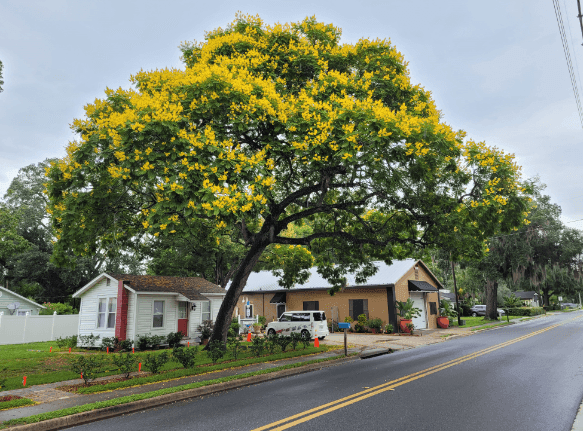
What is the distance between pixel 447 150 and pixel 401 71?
384 centimetres

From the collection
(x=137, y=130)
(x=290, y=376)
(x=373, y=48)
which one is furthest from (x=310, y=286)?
(x=137, y=130)

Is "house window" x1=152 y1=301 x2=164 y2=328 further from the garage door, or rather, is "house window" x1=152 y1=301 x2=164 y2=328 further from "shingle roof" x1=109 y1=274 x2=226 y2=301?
the garage door

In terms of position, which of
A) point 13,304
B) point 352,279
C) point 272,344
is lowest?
point 272,344

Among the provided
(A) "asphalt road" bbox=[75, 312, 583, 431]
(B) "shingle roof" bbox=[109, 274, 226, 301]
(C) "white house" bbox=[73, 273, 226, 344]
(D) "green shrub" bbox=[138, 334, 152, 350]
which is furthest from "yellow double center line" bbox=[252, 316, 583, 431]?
(B) "shingle roof" bbox=[109, 274, 226, 301]

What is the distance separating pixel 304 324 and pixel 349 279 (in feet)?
26.7

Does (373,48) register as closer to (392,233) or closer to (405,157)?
(405,157)

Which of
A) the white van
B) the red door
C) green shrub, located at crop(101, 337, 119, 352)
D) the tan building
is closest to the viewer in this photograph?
green shrub, located at crop(101, 337, 119, 352)

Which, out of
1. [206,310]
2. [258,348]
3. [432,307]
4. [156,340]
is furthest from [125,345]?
[432,307]

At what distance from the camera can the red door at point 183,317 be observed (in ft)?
67.5

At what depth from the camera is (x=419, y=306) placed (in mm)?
29844

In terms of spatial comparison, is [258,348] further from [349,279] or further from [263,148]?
[349,279]

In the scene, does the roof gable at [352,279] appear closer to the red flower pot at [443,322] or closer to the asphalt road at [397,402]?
the red flower pot at [443,322]

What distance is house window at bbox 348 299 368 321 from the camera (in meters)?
27.7

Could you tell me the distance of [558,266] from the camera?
3803 cm
